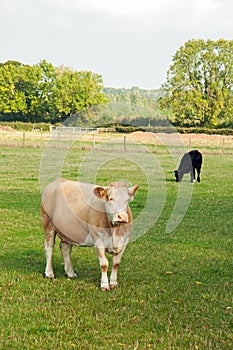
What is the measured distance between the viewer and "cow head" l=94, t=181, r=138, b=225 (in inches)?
286

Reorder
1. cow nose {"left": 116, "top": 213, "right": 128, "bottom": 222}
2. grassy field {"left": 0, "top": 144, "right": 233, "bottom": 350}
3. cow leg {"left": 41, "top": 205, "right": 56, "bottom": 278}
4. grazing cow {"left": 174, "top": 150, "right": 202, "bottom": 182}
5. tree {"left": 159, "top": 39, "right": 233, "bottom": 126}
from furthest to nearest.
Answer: tree {"left": 159, "top": 39, "right": 233, "bottom": 126}
grazing cow {"left": 174, "top": 150, "right": 202, "bottom": 182}
cow leg {"left": 41, "top": 205, "right": 56, "bottom": 278}
cow nose {"left": 116, "top": 213, "right": 128, "bottom": 222}
grassy field {"left": 0, "top": 144, "right": 233, "bottom": 350}

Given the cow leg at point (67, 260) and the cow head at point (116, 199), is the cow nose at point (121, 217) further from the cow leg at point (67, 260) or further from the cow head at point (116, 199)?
the cow leg at point (67, 260)

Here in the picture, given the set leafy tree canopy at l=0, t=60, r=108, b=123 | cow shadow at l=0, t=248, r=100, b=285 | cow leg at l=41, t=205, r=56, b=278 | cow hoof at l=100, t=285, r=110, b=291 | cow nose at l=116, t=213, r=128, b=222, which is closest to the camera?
cow nose at l=116, t=213, r=128, b=222

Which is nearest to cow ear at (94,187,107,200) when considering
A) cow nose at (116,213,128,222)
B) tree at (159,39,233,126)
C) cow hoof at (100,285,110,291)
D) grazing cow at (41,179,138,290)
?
grazing cow at (41,179,138,290)

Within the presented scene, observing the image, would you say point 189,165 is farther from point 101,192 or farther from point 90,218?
point 101,192

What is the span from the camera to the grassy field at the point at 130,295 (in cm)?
586

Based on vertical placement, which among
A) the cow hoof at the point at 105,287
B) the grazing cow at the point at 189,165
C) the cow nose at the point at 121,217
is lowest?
the grazing cow at the point at 189,165

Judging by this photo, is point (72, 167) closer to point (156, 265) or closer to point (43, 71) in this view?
point (156, 265)

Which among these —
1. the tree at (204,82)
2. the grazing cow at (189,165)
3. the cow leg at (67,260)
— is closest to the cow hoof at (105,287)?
the cow leg at (67,260)

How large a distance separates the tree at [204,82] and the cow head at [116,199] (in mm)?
61550

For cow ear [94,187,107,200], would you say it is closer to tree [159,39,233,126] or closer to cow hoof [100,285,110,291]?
cow hoof [100,285,110,291]

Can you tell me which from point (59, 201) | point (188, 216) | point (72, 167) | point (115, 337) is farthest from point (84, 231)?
point (72, 167)

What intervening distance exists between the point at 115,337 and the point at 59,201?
116 inches

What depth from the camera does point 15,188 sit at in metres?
19.6
